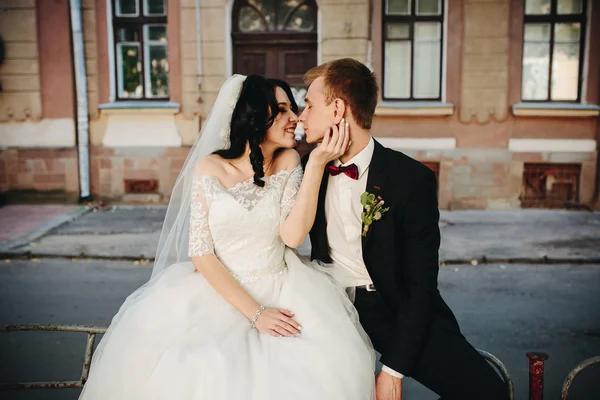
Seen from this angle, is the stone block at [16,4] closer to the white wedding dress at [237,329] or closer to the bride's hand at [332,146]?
the white wedding dress at [237,329]

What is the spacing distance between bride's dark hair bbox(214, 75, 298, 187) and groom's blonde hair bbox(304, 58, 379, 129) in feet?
1.29

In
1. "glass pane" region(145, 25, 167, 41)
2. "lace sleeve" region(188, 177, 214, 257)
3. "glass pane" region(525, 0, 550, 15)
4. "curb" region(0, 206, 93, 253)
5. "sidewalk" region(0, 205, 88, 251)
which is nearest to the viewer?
"lace sleeve" region(188, 177, 214, 257)

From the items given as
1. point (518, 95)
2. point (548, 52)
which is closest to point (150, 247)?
point (518, 95)

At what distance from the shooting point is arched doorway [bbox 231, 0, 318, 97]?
10.6 meters

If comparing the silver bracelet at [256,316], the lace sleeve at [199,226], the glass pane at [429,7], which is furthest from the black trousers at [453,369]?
the glass pane at [429,7]

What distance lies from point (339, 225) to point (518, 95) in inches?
344

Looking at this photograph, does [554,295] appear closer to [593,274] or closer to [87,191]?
[593,274]

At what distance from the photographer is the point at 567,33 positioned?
1041cm

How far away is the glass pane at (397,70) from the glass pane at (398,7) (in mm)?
563

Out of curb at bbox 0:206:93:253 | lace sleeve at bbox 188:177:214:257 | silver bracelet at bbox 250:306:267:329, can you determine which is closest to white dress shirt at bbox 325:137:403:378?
silver bracelet at bbox 250:306:267:329

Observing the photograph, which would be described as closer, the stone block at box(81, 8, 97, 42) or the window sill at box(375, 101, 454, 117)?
the window sill at box(375, 101, 454, 117)

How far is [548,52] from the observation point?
10.5 meters

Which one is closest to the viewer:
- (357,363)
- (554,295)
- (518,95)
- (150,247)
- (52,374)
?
(357,363)

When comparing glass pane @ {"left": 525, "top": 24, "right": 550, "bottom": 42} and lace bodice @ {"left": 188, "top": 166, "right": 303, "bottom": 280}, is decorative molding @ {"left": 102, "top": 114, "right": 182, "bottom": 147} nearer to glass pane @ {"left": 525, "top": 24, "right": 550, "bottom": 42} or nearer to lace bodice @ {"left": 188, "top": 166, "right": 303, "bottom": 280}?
glass pane @ {"left": 525, "top": 24, "right": 550, "bottom": 42}
